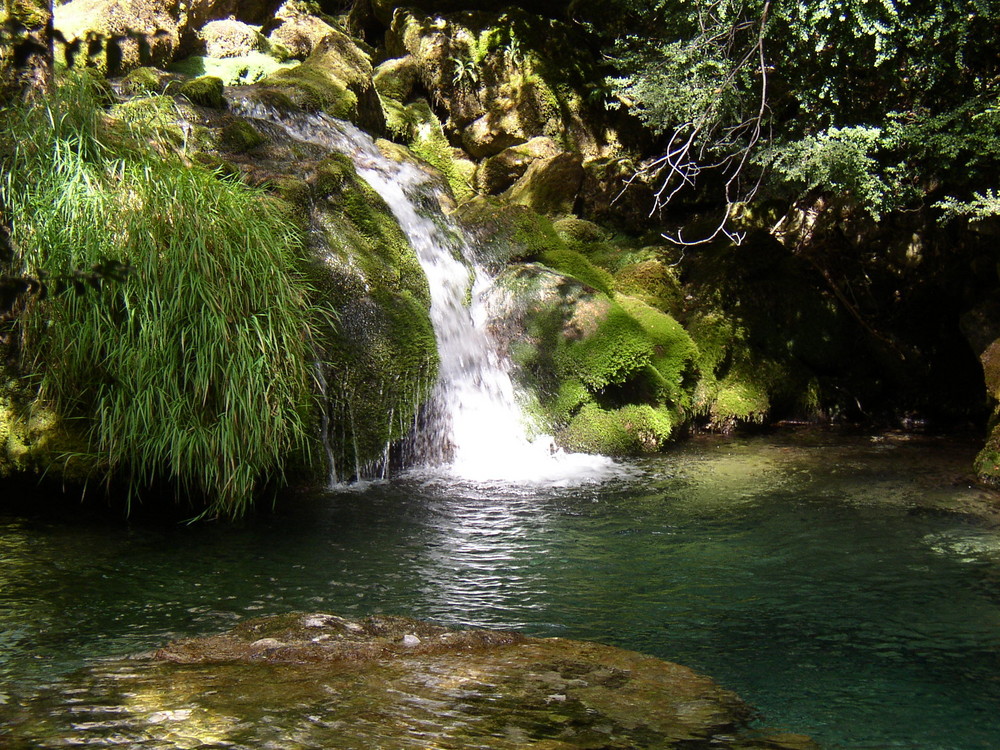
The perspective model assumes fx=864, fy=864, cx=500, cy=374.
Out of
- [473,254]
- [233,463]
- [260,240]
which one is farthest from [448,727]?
[473,254]

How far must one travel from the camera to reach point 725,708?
3.34m

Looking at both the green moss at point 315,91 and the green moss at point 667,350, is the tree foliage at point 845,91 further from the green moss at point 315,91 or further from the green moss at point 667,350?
the green moss at point 315,91

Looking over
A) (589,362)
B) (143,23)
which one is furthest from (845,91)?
(143,23)

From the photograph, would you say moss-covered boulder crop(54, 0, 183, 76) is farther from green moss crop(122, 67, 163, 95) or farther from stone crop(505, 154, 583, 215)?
stone crop(505, 154, 583, 215)

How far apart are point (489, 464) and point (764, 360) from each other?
12.8 feet

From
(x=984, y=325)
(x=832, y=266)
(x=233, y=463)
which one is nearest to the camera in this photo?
(x=233, y=463)

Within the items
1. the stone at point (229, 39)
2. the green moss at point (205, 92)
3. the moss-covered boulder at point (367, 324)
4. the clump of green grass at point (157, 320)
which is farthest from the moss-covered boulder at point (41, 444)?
the stone at point (229, 39)

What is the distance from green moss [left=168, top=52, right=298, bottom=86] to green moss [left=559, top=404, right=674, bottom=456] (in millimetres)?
6618

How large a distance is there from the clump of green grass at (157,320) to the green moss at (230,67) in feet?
18.2

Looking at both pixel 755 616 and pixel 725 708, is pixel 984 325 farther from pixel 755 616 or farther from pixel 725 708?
pixel 725 708

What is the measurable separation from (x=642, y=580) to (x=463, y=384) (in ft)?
12.2

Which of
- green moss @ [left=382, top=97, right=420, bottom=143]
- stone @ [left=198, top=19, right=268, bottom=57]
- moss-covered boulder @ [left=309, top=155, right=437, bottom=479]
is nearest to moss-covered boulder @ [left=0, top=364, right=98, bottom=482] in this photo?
moss-covered boulder @ [left=309, top=155, right=437, bottom=479]

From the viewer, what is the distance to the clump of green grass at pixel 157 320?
5.88 meters

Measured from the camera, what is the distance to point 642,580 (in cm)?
504
